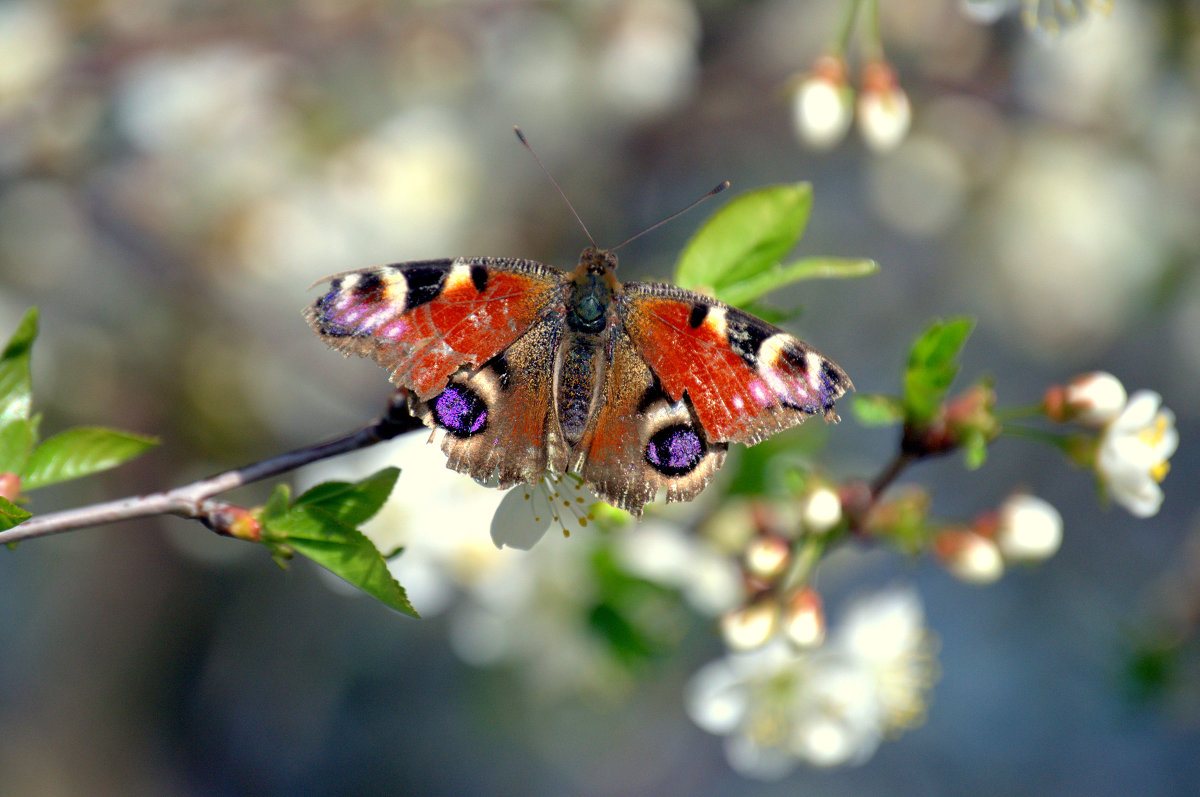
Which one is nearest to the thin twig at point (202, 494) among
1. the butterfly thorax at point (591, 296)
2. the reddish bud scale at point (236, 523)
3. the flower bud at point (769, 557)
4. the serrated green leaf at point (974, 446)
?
the reddish bud scale at point (236, 523)

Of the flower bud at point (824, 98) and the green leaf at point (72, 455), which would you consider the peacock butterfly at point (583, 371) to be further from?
the flower bud at point (824, 98)

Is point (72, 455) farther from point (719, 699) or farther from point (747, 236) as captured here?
point (719, 699)

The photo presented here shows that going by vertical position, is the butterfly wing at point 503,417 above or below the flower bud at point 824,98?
below

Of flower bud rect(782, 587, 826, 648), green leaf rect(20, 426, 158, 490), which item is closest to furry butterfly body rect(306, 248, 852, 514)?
green leaf rect(20, 426, 158, 490)

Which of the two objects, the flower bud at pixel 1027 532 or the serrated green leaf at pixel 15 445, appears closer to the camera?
the serrated green leaf at pixel 15 445

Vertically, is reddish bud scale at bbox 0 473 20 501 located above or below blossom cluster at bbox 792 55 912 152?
below

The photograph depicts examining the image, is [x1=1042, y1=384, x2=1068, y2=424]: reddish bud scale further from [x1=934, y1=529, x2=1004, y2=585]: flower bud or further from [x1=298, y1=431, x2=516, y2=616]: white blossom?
[x1=298, y1=431, x2=516, y2=616]: white blossom

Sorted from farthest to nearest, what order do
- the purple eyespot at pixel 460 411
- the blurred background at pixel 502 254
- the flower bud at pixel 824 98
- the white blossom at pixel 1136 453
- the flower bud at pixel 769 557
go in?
the blurred background at pixel 502 254 → the flower bud at pixel 824 98 → the flower bud at pixel 769 557 → the white blossom at pixel 1136 453 → the purple eyespot at pixel 460 411
